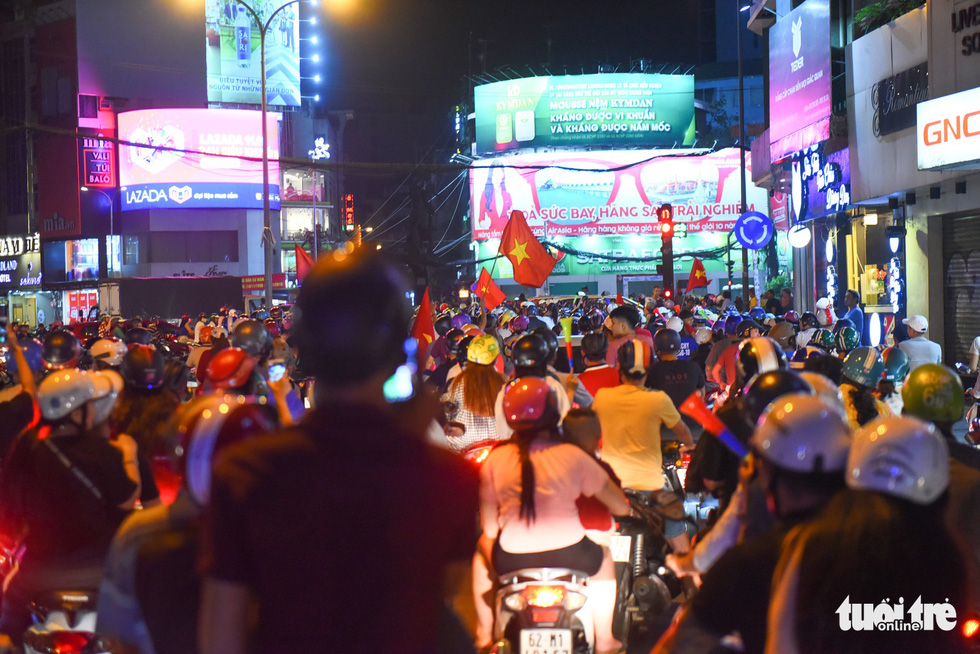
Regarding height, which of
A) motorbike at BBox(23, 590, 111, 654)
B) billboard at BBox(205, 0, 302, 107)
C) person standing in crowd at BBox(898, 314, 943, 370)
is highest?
billboard at BBox(205, 0, 302, 107)

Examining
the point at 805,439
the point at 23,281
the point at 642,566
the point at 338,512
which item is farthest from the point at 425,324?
the point at 23,281

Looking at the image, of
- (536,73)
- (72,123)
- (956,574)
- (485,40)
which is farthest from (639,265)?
(956,574)

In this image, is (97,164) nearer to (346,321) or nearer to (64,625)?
(64,625)

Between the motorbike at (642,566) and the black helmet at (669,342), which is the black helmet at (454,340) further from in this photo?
the motorbike at (642,566)

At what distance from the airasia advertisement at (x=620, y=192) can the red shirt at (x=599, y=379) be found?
46700mm

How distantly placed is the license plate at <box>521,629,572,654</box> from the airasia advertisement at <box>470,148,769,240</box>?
51.0m

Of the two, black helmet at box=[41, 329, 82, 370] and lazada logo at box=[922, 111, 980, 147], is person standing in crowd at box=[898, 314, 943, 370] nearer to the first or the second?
lazada logo at box=[922, 111, 980, 147]

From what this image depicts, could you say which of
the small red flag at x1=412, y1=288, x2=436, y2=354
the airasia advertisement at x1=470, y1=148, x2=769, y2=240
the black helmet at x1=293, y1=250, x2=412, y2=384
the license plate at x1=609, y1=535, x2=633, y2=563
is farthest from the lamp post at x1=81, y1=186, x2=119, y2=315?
the black helmet at x1=293, y1=250, x2=412, y2=384

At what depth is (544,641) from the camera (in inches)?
191

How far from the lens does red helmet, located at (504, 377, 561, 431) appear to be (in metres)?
5.20

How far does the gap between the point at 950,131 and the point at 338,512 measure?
579 inches

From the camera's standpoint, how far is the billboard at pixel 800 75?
75.7 ft

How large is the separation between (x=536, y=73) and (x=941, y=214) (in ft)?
144

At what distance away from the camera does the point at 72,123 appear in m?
59.8
